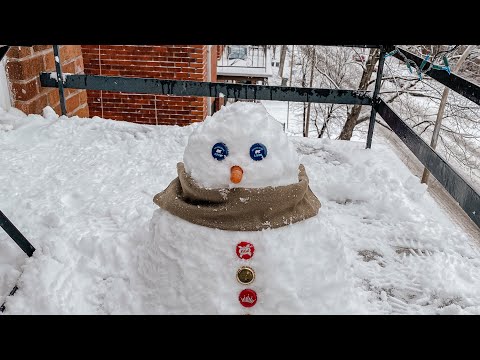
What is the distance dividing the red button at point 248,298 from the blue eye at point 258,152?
61 centimetres

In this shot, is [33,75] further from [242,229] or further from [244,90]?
[242,229]

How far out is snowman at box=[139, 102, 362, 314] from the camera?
184cm

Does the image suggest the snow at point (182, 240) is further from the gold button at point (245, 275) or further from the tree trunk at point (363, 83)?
the tree trunk at point (363, 83)

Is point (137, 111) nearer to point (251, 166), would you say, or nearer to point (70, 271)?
point (70, 271)

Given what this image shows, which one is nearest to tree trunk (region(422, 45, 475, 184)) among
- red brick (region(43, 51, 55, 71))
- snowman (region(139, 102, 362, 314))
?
red brick (region(43, 51, 55, 71))

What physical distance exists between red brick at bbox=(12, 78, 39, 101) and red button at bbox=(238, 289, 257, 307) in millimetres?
3675

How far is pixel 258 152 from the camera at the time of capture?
5.94ft

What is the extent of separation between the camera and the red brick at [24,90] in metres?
4.38

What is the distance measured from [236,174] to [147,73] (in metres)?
5.57

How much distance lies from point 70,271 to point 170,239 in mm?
868
